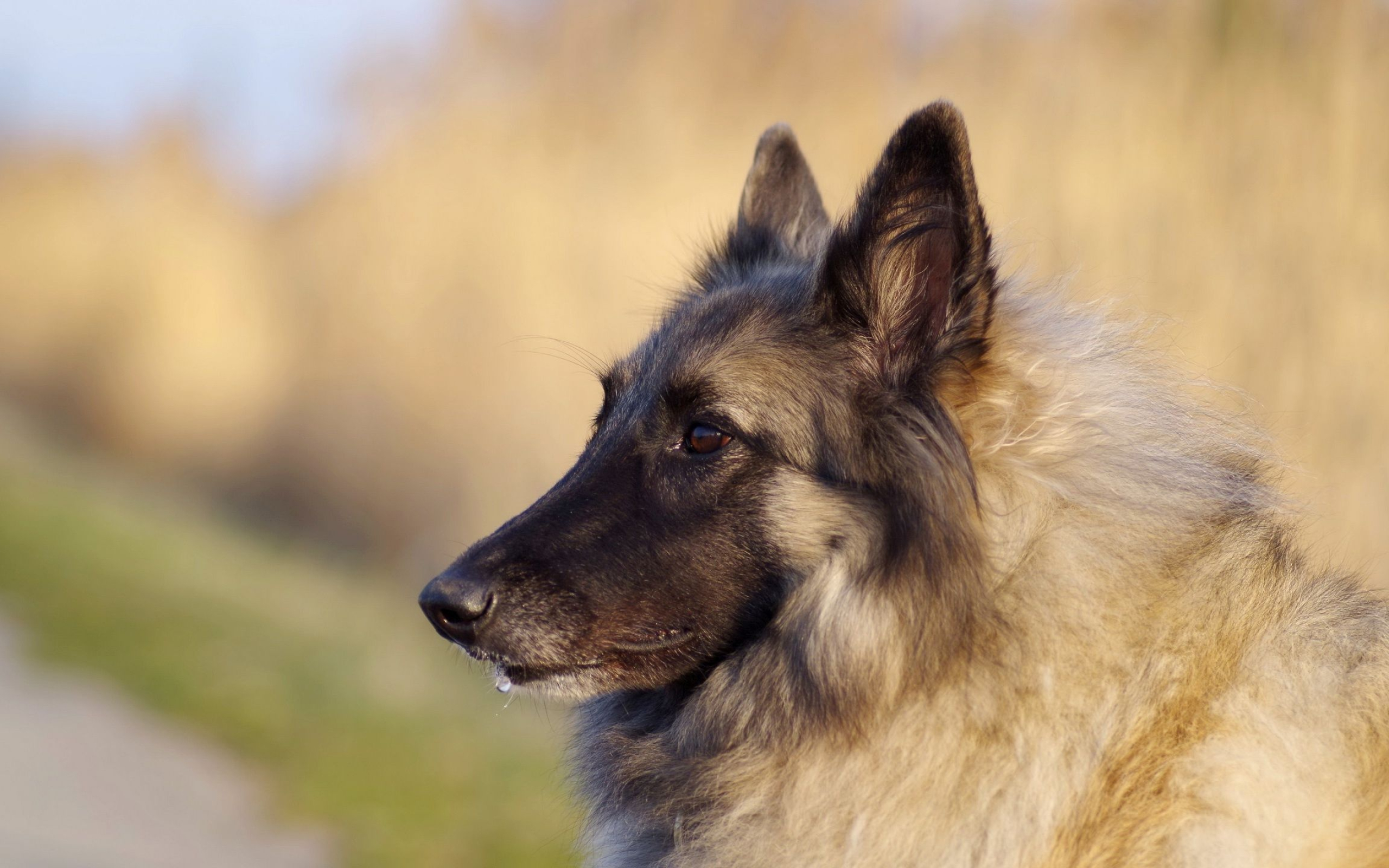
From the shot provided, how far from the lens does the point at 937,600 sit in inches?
108

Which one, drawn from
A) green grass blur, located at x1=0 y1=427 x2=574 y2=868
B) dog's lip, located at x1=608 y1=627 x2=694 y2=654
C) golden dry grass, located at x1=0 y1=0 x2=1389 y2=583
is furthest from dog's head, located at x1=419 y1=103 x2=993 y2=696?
green grass blur, located at x1=0 y1=427 x2=574 y2=868

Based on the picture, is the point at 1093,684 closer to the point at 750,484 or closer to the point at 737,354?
the point at 750,484

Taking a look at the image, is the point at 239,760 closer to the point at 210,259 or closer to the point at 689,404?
the point at 689,404

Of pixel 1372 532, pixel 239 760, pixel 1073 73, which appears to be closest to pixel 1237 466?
pixel 1372 532

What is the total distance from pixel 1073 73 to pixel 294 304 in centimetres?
740

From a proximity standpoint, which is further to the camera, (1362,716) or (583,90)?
(583,90)

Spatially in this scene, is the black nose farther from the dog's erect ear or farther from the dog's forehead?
the dog's erect ear

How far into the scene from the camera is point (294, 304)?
1119cm

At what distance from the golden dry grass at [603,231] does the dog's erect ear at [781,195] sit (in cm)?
29

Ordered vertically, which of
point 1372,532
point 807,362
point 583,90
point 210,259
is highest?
point 210,259

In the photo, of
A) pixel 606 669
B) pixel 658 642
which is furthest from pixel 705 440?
pixel 606 669

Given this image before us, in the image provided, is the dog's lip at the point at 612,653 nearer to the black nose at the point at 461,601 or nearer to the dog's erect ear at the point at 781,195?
the black nose at the point at 461,601

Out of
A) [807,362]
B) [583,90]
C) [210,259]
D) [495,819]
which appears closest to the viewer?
[807,362]

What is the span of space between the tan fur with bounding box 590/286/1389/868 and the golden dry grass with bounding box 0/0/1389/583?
0.81 meters
